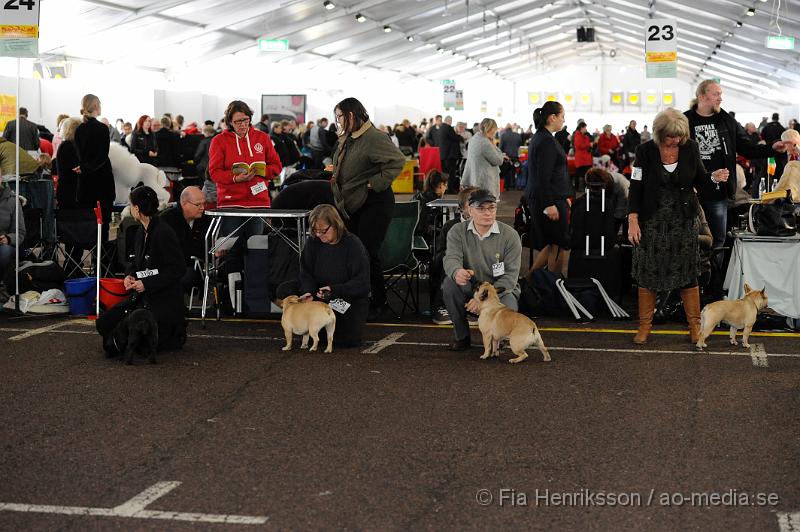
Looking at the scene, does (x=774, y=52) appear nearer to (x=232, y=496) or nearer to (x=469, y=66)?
(x=469, y=66)

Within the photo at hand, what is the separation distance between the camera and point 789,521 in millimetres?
3168

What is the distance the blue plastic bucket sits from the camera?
7.25 meters

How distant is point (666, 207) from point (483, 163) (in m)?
3.67

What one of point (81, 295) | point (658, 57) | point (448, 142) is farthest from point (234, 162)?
point (658, 57)

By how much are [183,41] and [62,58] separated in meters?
3.39

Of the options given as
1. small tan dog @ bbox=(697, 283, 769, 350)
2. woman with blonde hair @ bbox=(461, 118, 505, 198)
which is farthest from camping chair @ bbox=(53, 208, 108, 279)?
small tan dog @ bbox=(697, 283, 769, 350)

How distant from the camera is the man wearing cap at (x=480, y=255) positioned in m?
5.88

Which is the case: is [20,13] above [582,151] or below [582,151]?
above

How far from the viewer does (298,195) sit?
23.4ft

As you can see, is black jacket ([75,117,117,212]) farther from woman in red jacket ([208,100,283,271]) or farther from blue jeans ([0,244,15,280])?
woman in red jacket ([208,100,283,271])

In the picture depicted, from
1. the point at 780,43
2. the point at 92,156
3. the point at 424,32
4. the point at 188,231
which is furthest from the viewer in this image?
the point at 424,32

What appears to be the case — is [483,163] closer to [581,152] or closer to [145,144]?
[145,144]

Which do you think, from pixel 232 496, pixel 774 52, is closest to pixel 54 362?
pixel 232 496

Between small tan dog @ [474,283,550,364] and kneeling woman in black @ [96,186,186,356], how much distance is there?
180cm
